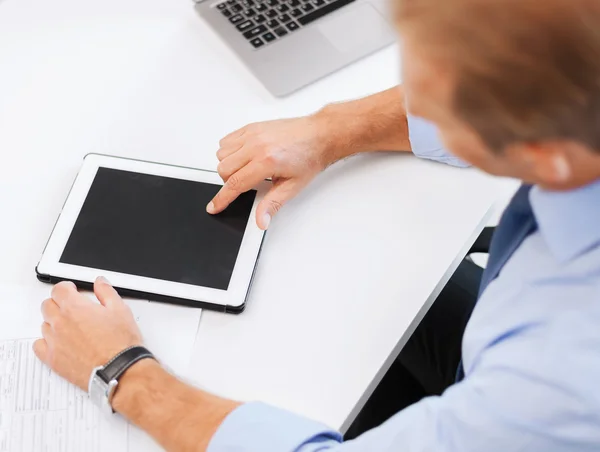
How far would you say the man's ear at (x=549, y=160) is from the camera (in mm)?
540

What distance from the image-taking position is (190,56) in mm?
1094

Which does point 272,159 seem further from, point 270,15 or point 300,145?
point 270,15

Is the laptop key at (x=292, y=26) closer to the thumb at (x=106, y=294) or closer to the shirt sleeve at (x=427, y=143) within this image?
the shirt sleeve at (x=427, y=143)

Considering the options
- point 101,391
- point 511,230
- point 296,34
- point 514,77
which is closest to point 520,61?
point 514,77

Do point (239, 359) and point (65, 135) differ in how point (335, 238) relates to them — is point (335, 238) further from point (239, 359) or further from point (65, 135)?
point (65, 135)

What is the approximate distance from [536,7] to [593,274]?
254mm

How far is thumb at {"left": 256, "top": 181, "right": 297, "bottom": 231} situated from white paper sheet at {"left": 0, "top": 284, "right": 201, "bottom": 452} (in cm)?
14

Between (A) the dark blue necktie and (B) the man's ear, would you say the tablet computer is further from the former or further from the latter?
(B) the man's ear

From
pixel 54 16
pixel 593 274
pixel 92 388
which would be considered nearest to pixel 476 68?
pixel 593 274

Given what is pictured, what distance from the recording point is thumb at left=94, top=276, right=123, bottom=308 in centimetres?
81

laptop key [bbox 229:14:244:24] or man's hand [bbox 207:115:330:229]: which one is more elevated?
laptop key [bbox 229:14:244:24]

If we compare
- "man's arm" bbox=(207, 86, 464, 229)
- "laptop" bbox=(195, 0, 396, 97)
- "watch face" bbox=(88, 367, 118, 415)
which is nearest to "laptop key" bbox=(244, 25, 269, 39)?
"laptop" bbox=(195, 0, 396, 97)

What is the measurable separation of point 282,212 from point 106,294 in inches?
9.8

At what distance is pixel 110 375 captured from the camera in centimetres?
77
